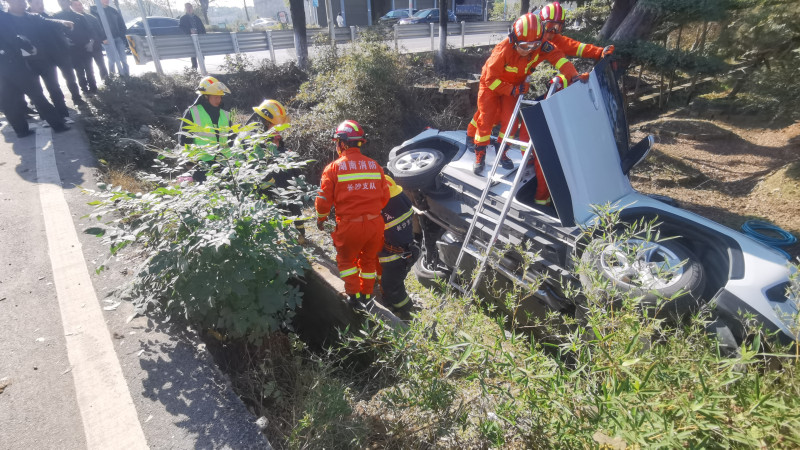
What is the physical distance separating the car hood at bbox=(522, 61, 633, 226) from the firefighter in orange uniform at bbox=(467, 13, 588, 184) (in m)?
0.71

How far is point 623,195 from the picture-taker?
315 centimetres

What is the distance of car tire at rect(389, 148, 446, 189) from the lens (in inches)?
149

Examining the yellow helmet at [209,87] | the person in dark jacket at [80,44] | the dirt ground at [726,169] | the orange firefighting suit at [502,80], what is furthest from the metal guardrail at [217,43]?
the orange firefighting suit at [502,80]

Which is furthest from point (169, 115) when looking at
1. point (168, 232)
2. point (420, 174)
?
point (168, 232)

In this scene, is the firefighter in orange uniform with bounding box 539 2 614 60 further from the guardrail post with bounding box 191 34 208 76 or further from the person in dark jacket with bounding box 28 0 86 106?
the guardrail post with bounding box 191 34 208 76

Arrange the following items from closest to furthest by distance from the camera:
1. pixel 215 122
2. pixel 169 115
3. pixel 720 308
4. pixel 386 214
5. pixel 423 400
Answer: pixel 423 400 < pixel 720 308 < pixel 386 214 < pixel 215 122 < pixel 169 115

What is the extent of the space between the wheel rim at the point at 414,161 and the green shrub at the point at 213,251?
1.88 m

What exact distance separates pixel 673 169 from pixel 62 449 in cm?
759

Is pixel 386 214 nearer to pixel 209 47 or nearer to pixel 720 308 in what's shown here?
pixel 720 308

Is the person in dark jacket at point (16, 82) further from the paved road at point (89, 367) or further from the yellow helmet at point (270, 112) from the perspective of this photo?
the yellow helmet at point (270, 112)

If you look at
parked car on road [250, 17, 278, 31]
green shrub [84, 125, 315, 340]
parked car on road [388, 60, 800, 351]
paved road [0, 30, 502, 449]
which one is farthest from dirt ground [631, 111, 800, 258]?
parked car on road [250, 17, 278, 31]

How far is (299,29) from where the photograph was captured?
31.2 feet

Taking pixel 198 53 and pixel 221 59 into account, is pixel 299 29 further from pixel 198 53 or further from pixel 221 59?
pixel 221 59

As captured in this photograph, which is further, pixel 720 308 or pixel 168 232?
pixel 720 308
